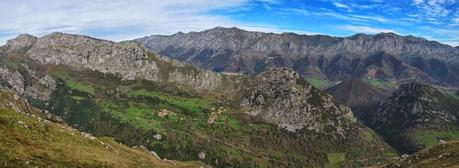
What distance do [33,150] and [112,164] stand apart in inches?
664

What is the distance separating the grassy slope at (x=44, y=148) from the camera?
3366 inches

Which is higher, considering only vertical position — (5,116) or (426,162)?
(5,116)

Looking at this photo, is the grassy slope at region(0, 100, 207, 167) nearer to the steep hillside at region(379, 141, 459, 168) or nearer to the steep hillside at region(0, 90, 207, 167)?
→ the steep hillside at region(0, 90, 207, 167)

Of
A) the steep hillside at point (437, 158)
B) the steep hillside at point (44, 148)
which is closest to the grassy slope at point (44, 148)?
the steep hillside at point (44, 148)

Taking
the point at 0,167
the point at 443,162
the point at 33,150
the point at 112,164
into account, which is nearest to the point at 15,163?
the point at 0,167

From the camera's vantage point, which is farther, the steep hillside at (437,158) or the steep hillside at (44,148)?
the steep hillside at (437,158)

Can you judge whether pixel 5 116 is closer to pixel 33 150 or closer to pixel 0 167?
pixel 33 150

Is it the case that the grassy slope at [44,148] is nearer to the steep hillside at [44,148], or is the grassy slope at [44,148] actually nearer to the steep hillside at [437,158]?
the steep hillside at [44,148]

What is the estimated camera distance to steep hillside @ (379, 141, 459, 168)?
407 feet

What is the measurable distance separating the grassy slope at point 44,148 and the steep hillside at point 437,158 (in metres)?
75.5

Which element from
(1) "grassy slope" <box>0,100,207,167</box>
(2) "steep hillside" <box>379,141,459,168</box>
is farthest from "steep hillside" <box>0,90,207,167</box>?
(2) "steep hillside" <box>379,141,459,168</box>

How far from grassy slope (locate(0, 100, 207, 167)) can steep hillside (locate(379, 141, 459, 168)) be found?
75498 mm

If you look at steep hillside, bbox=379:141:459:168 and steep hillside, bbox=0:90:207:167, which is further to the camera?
steep hillside, bbox=379:141:459:168

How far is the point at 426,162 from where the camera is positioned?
132 metres
